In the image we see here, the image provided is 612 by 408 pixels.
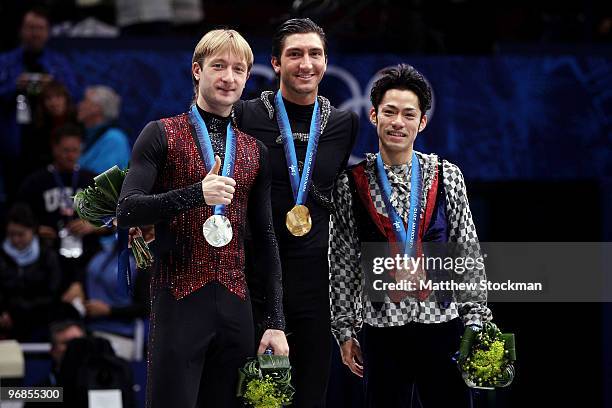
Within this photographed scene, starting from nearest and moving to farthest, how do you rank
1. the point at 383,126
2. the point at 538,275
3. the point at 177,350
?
the point at 177,350 → the point at 383,126 → the point at 538,275

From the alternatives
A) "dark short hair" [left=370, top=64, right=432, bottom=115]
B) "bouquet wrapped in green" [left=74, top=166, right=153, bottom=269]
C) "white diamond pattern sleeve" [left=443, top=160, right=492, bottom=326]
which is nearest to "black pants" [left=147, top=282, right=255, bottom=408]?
"bouquet wrapped in green" [left=74, top=166, right=153, bottom=269]

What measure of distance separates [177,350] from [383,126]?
1.26 m

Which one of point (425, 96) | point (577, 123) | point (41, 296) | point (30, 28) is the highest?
point (30, 28)

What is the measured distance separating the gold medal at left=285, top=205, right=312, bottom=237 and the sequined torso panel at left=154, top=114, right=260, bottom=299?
474mm

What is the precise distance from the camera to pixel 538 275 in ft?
24.2

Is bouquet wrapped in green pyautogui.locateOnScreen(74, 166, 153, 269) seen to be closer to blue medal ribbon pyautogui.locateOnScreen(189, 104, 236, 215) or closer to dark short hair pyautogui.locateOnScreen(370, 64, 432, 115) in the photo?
blue medal ribbon pyautogui.locateOnScreen(189, 104, 236, 215)

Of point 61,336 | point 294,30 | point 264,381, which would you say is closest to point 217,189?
point 264,381

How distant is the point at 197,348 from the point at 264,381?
250mm

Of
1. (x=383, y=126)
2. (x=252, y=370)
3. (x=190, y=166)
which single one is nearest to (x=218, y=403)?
(x=252, y=370)

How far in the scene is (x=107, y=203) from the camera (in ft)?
14.4

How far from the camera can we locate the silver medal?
4.00m

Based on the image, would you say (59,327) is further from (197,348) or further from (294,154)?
(197,348)

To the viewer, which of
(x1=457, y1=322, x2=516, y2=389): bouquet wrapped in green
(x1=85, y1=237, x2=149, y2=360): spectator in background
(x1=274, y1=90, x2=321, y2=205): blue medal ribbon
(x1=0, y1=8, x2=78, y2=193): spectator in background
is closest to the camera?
(x1=457, y1=322, x2=516, y2=389): bouquet wrapped in green

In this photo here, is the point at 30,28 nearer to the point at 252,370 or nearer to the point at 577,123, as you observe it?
the point at 577,123
